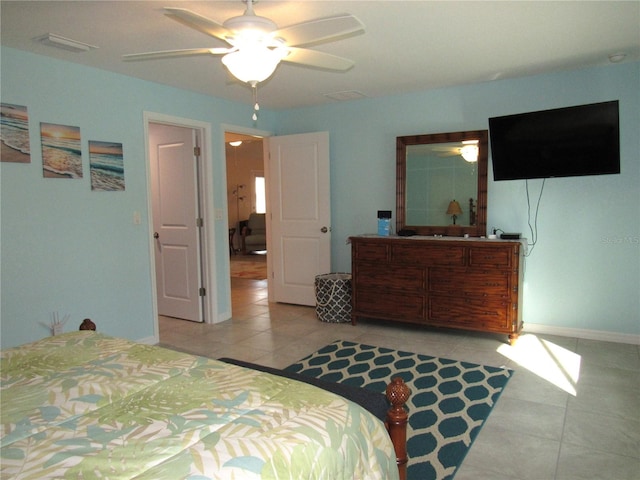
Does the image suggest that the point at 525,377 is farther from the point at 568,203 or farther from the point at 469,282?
the point at 568,203

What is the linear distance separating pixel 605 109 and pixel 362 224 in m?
2.50

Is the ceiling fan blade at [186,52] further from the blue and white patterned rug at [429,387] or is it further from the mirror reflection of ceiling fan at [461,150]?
the mirror reflection of ceiling fan at [461,150]

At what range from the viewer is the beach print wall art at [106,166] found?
3602 millimetres

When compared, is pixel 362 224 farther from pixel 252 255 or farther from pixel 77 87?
pixel 252 255

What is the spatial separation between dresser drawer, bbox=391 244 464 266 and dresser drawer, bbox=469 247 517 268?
0.33 ft

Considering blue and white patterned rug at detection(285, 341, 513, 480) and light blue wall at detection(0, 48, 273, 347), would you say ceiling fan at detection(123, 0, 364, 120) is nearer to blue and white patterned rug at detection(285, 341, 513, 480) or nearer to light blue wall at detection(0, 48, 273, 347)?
light blue wall at detection(0, 48, 273, 347)

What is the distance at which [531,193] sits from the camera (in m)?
4.13

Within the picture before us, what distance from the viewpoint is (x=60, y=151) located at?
3373mm

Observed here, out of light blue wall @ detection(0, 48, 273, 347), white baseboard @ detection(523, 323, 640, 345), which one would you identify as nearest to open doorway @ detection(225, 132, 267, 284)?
light blue wall @ detection(0, 48, 273, 347)

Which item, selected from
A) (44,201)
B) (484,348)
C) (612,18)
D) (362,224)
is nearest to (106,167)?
(44,201)

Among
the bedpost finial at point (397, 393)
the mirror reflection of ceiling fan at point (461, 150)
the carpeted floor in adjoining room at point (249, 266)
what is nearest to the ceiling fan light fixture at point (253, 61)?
the bedpost finial at point (397, 393)

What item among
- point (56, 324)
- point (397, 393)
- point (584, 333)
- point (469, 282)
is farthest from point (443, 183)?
point (56, 324)

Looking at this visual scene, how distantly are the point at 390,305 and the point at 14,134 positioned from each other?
3341 millimetres

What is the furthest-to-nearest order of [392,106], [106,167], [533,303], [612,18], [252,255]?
[252,255]
[392,106]
[533,303]
[106,167]
[612,18]
